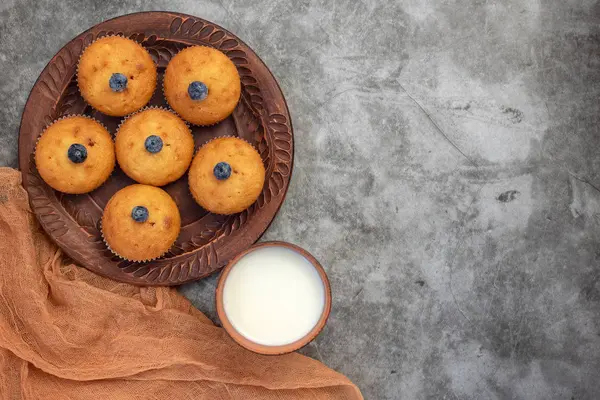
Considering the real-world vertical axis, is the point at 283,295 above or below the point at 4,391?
above

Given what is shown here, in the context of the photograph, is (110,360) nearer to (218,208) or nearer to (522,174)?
(218,208)

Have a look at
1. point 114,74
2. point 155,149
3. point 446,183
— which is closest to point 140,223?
point 155,149

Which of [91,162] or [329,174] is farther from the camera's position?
[329,174]

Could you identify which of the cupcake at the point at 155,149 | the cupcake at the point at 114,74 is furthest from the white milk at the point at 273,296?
the cupcake at the point at 114,74

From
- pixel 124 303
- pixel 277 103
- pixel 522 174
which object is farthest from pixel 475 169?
pixel 124 303

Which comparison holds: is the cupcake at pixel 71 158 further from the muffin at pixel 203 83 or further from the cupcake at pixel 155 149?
the muffin at pixel 203 83

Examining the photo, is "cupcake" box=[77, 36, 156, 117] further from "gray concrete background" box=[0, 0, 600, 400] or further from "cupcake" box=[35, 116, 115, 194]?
"gray concrete background" box=[0, 0, 600, 400]
